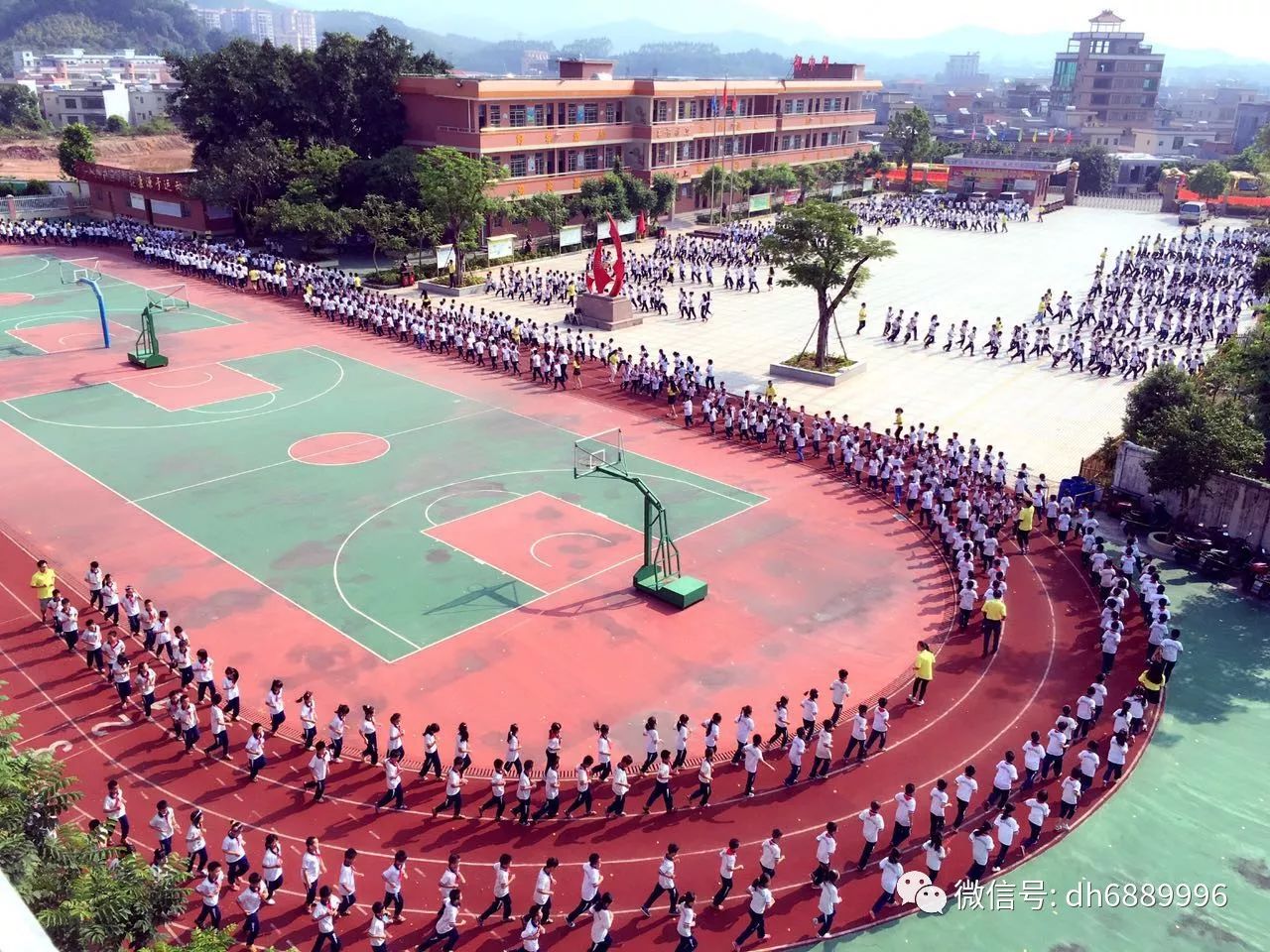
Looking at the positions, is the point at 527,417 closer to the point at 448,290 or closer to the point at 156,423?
the point at 156,423

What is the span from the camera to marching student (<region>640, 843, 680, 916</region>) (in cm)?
1349

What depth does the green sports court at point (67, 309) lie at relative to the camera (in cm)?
4172

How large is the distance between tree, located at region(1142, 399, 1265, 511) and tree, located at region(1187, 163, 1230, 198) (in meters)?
82.3

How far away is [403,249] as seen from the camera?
53.5 meters

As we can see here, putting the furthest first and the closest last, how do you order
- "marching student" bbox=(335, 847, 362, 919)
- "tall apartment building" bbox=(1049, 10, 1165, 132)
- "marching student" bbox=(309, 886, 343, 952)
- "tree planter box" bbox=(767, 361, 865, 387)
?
"tall apartment building" bbox=(1049, 10, 1165, 132)
"tree planter box" bbox=(767, 361, 865, 387)
"marching student" bbox=(335, 847, 362, 919)
"marching student" bbox=(309, 886, 343, 952)

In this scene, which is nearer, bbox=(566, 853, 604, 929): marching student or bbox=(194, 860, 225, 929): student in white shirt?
bbox=(194, 860, 225, 929): student in white shirt

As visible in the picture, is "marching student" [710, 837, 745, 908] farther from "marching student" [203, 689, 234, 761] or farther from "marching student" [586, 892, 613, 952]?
"marching student" [203, 689, 234, 761]

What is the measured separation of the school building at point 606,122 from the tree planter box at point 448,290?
11881 mm

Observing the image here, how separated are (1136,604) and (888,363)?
65.1 feet

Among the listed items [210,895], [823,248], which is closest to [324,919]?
[210,895]

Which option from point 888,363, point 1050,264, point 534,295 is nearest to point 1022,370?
point 888,363

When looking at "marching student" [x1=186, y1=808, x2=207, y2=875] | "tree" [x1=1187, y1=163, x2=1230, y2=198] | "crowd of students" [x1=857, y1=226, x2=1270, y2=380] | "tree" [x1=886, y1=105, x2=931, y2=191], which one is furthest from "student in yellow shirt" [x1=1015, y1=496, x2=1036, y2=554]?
"tree" [x1=1187, y1=163, x2=1230, y2=198]

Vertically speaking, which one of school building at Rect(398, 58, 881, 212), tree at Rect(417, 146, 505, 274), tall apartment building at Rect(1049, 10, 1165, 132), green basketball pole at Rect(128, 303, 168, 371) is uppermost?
tall apartment building at Rect(1049, 10, 1165, 132)

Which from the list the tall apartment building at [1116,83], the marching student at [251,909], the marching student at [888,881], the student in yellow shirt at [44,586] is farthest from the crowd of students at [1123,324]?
the tall apartment building at [1116,83]
